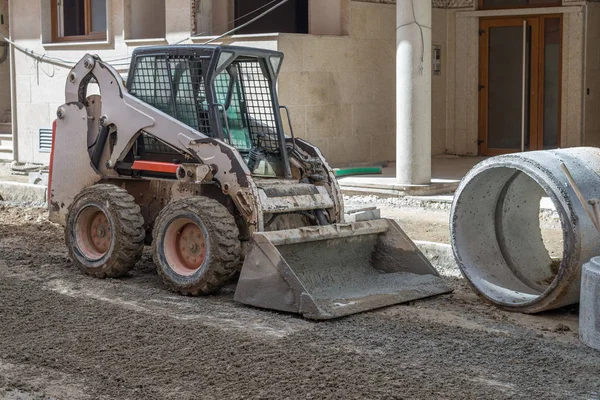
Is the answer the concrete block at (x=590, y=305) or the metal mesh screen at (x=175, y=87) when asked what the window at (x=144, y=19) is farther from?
the concrete block at (x=590, y=305)

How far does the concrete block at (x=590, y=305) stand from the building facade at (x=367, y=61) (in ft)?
28.4

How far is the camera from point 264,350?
7.32 meters

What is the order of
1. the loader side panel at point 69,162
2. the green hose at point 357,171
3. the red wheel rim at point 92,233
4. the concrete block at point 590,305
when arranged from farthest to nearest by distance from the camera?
the green hose at point 357,171, the loader side panel at point 69,162, the red wheel rim at point 92,233, the concrete block at point 590,305

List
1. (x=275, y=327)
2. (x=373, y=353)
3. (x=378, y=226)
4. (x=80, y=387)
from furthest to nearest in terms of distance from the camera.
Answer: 1. (x=378, y=226)
2. (x=275, y=327)
3. (x=373, y=353)
4. (x=80, y=387)

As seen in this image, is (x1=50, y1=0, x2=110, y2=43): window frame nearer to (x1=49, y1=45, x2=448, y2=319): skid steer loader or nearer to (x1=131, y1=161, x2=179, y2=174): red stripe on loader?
(x1=49, y1=45, x2=448, y2=319): skid steer loader

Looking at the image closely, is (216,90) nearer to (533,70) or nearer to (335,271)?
(335,271)

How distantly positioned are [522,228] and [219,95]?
10.0 ft

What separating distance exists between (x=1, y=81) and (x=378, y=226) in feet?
47.7

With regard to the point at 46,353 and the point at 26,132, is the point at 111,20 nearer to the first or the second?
the point at 26,132

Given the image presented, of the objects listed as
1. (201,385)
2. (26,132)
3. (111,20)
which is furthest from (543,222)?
(26,132)

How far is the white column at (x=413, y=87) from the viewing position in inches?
559

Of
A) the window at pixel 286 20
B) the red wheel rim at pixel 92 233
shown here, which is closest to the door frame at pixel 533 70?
the window at pixel 286 20

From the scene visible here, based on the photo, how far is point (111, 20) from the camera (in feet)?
58.7

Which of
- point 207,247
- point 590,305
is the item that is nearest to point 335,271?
point 207,247
